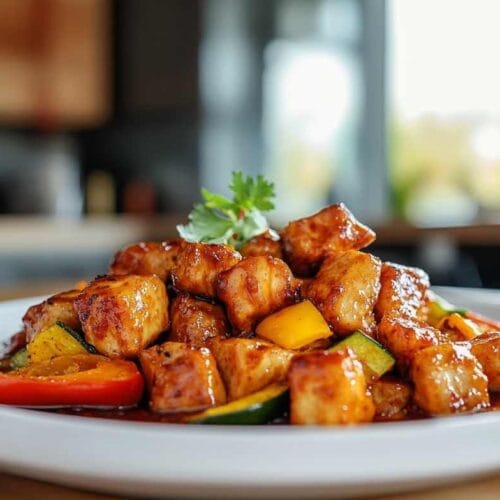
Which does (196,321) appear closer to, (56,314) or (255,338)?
(255,338)

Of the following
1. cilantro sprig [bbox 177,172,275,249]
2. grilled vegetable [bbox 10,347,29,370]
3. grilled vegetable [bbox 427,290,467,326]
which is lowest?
grilled vegetable [bbox 10,347,29,370]

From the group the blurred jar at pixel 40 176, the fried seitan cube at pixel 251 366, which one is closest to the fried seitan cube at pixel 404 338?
the fried seitan cube at pixel 251 366

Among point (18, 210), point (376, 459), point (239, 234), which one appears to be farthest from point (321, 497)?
point (18, 210)

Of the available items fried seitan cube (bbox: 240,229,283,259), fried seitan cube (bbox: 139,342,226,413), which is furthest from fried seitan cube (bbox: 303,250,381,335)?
fried seitan cube (bbox: 139,342,226,413)

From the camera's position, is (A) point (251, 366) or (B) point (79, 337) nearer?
(A) point (251, 366)

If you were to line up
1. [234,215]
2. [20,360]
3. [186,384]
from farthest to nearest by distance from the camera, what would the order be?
[234,215], [20,360], [186,384]

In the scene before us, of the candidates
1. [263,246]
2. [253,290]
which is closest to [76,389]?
[253,290]

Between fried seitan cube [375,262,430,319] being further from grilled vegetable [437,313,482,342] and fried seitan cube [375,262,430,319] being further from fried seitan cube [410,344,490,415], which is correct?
fried seitan cube [410,344,490,415]
